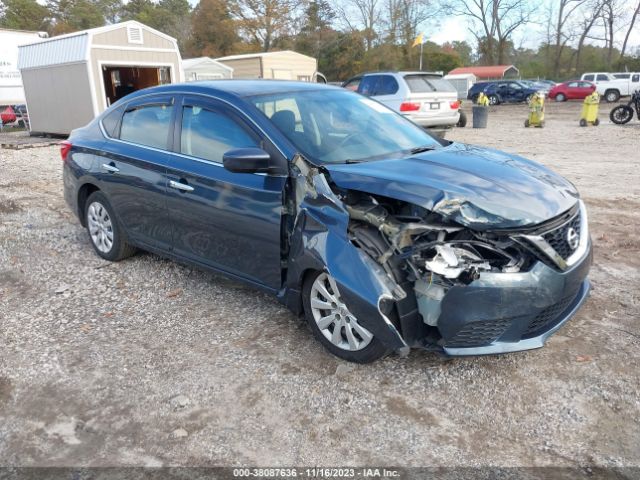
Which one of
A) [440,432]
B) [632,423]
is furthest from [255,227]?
[632,423]

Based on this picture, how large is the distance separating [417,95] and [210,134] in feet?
34.6

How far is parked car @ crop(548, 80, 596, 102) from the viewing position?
3316 cm

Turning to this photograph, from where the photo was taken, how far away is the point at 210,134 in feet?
13.3

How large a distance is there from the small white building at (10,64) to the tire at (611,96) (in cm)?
3122

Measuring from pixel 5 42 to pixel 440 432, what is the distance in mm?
26924

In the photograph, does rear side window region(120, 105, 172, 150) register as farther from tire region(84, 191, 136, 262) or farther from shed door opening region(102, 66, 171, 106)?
shed door opening region(102, 66, 171, 106)

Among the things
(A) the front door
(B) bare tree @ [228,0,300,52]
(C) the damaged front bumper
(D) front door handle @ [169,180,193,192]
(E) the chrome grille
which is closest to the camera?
(C) the damaged front bumper

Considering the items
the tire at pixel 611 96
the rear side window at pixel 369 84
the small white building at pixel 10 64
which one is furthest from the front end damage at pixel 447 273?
the tire at pixel 611 96

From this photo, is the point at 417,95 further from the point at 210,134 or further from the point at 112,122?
the point at 210,134

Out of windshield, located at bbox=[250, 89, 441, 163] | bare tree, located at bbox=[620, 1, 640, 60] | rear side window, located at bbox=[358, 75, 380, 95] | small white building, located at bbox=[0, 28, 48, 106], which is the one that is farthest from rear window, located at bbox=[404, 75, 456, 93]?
bare tree, located at bbox=[620, 1, 640, 60]

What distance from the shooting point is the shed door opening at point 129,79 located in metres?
20.0

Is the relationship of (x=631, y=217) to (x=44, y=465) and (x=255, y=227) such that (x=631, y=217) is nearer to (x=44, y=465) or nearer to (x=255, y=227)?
(x=255, y=227)

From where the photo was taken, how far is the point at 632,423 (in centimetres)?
279

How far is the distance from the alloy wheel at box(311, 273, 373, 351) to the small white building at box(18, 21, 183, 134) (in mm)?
16137
